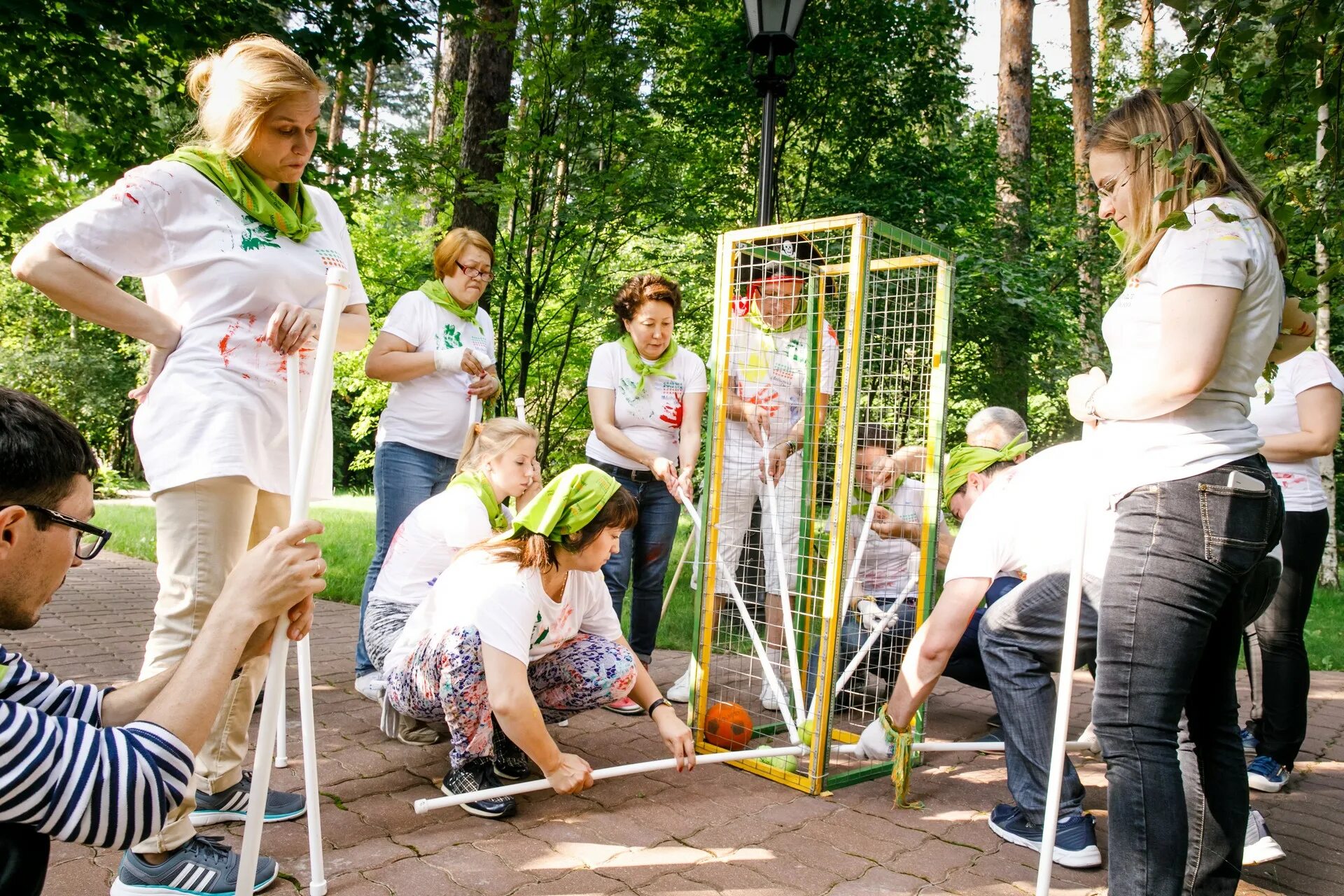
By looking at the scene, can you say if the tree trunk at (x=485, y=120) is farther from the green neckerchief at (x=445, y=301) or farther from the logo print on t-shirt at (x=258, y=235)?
the logo print on t-shirt at (x=258, y=235)

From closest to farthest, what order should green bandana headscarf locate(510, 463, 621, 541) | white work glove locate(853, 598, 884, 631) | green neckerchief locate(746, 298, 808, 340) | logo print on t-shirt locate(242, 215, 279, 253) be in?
logo print on t-shirt locate(242, 215, 279, 253) → green bandana headscarf locate(510, 463, 621, 541) → green neckerchief locate(746, 298, 808, 340) → white work glove locate(853, 598, 884, 631)

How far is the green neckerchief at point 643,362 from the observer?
398 cm

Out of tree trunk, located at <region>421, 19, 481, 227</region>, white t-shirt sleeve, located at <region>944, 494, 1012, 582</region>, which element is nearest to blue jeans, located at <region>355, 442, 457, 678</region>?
white t-shirt sleeve, located at <region>944, 494, 1012, 582</region>

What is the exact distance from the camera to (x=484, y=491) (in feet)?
10.4

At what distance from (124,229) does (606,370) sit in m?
2.22

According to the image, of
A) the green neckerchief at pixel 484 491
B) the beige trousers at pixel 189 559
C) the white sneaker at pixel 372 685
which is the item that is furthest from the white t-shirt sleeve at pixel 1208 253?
the white sneaker at pixel 372 685

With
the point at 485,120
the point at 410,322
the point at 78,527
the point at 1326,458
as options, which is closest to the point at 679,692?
the point at 410,322

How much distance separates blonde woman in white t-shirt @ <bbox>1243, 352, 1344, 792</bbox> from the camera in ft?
9.89

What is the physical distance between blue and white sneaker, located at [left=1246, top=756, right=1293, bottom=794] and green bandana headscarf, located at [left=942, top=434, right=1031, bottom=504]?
1.28m

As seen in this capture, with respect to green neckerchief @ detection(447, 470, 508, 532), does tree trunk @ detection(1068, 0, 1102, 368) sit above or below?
above

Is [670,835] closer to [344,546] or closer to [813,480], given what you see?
A: [813,480]

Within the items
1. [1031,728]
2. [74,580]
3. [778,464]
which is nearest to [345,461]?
[74,580]

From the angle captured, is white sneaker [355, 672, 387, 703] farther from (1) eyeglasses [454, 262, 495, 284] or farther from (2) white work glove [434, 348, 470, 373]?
(1) eyeglasses [454, 262, 495, 284]

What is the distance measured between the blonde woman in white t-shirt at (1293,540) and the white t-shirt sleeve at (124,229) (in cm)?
323
